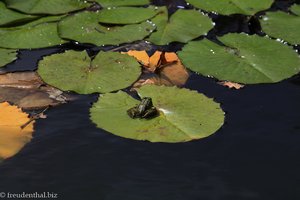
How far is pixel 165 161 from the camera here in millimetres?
3559

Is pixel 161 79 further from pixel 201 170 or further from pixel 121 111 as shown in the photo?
pixel 201 170

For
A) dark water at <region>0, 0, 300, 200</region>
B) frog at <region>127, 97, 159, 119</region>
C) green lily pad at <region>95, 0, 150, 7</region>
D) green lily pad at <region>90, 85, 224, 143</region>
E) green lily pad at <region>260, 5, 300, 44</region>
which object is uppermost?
green lily pad at <region>95, 0, 150, 7</region>

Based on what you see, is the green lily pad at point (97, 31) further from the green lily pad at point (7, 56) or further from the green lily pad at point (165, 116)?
the green lily pad at point (165, 116)

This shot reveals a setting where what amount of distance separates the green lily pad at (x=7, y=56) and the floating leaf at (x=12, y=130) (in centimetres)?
68

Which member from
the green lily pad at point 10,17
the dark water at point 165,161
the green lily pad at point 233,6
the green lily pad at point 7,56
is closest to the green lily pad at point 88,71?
the dark water at point 165,161

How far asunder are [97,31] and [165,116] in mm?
1525

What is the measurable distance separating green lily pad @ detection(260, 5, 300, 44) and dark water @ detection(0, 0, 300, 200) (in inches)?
42.8

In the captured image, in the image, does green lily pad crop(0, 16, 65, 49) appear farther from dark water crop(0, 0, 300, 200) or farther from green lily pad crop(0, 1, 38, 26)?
dark water crop(0, 0, 300, 200)

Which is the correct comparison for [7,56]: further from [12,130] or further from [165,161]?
[165,161]

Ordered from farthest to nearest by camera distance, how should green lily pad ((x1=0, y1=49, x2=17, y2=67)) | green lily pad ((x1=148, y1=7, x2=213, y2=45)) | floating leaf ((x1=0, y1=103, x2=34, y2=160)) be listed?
green lily pad ((x1=148, y1=7, x2=213, y2=45))
green lily pad ((x1=0, y1=49, x2=17, y2=67))
floating leaf ((x1=0, y1=103, x2=34, y2=160))

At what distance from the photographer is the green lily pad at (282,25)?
4992mm

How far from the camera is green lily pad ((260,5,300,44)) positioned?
4.99 m

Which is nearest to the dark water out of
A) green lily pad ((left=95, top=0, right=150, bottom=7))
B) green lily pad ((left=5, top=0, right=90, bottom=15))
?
green lily pad ((left=5, top=0, right=90, bottom=15))

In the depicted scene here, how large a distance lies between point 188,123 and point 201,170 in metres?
0.46
